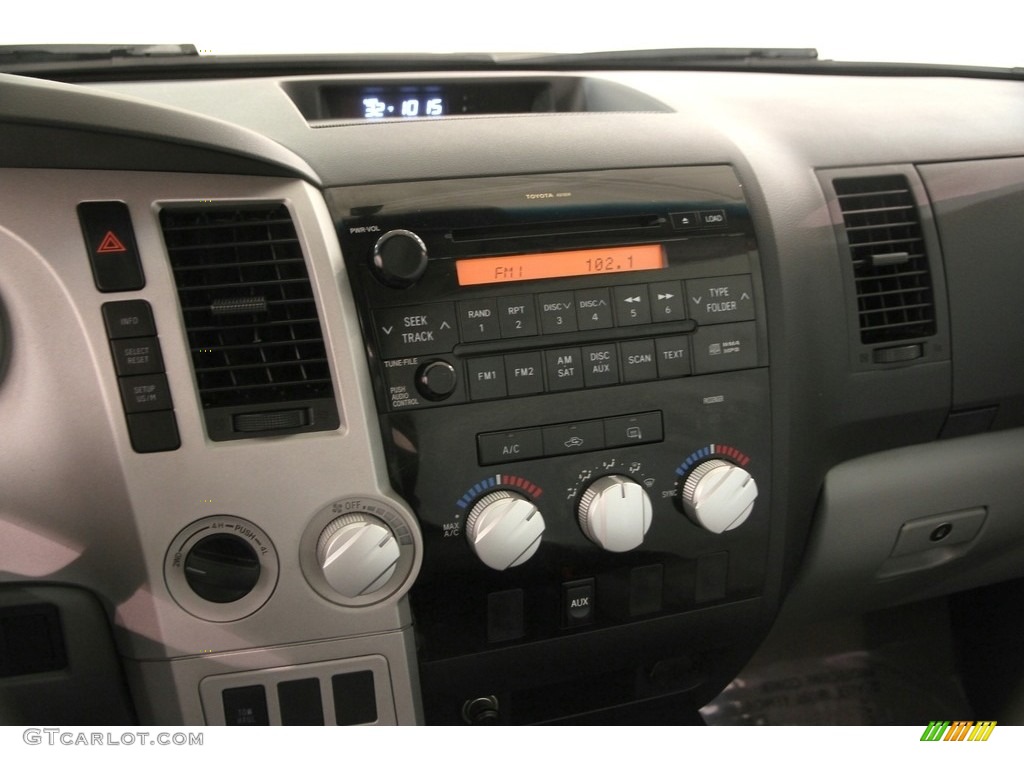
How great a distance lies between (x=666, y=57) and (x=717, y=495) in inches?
29.9

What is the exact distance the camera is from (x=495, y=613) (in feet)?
3.16

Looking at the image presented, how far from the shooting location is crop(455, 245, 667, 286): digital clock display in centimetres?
89

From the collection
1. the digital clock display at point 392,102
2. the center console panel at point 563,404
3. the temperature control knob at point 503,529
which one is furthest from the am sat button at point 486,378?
the digital clock display at point 392,102

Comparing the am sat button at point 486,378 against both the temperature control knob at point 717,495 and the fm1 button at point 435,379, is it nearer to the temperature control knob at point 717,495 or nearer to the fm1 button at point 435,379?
the fm1 button at point 435,379

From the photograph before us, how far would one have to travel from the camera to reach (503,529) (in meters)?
0.87

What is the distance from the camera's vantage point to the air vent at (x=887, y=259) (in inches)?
42.9

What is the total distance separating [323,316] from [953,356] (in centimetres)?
84

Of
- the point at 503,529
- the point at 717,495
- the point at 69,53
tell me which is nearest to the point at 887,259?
the point at 717,495

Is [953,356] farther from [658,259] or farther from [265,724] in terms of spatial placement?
[265,724]

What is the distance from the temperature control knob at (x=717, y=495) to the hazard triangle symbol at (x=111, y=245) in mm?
642

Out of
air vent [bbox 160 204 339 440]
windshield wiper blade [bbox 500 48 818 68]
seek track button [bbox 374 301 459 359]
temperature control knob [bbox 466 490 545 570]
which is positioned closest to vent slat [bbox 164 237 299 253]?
air vent [bbox 160 204 339 440]

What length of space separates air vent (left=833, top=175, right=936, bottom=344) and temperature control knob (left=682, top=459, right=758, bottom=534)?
29 cm
